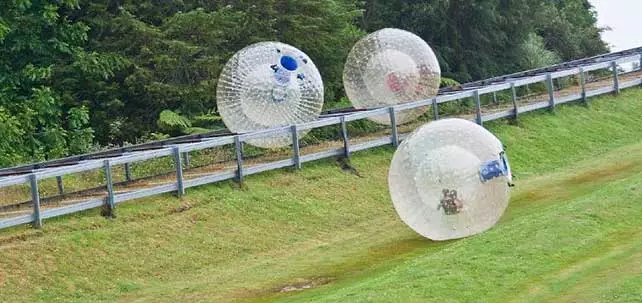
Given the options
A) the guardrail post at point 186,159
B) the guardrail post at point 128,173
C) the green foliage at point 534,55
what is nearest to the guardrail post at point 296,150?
the guardrail post at point 186,159

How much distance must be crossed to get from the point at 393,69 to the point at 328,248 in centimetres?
965

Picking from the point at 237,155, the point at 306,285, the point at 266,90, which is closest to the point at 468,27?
the point at 266,90

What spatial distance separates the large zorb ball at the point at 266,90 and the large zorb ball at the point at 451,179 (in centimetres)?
665

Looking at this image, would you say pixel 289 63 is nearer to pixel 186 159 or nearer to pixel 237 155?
pixel 186 159

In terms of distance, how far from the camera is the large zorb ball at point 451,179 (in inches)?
716

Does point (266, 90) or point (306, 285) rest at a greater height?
point (266, 90)

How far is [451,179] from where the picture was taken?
59.5 feet

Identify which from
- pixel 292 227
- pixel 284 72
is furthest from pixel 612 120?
pixel 292 227

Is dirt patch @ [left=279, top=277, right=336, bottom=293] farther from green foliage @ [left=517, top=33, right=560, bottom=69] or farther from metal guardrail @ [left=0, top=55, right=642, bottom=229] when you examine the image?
green foliage @ [left=517, top=33, right=560, bottom=69]

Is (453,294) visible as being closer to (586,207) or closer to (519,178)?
(586,207)

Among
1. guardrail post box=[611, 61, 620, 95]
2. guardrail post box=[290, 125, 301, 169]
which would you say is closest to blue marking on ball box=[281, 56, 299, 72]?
guardrail post box=[290, 125, 301, 169]

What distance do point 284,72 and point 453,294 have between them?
12.0 meters

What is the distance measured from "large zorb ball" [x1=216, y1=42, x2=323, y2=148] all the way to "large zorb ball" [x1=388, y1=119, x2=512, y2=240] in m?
6.65

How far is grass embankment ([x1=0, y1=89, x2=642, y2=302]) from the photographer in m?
14.6
